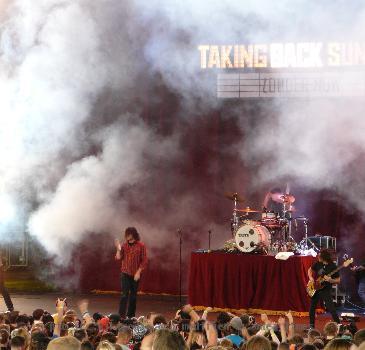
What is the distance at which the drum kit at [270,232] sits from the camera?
48.8ft

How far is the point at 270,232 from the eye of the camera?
1555cm

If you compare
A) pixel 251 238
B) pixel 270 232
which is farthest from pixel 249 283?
pixel 270 232

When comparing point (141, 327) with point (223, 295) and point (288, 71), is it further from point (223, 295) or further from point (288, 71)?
point (288, 71)

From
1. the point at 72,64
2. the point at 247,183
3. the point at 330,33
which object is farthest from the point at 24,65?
the point at 330,33

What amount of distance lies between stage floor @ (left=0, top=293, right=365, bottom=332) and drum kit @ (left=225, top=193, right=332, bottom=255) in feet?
4.13

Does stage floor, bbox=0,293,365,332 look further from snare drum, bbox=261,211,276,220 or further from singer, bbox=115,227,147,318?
snare drum, bbox=261,211,276,220

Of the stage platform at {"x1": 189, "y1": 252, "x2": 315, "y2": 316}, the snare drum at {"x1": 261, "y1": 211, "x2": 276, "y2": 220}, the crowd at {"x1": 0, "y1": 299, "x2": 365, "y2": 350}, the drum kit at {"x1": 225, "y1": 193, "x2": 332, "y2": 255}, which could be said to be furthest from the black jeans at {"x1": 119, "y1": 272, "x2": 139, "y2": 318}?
the snare drum at {"x1": 261, "y1": 211, "x2": 276, "y2": 220}

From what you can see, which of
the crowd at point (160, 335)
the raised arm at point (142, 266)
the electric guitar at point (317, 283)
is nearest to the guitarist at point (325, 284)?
the electric guitar at point (317, 283)

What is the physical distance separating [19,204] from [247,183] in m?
5.04

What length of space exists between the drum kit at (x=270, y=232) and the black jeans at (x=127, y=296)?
8.09 feet

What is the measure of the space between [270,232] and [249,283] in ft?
4.54

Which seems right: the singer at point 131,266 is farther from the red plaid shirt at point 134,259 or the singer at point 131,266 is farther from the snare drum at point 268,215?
the snare drum at point 268,215

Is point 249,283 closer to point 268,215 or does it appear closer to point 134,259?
point 268,215

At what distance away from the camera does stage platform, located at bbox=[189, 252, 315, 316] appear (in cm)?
1430
